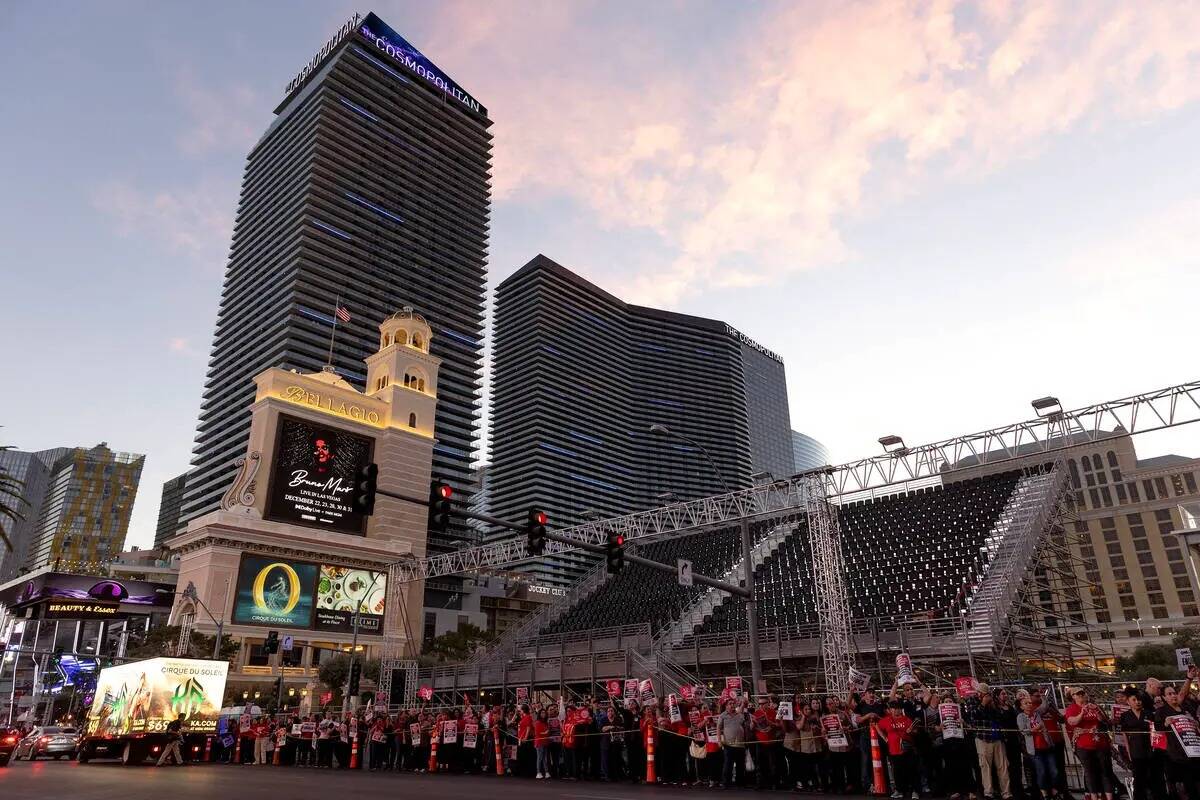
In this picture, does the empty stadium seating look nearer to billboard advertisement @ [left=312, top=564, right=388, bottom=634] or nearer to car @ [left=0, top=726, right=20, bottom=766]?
billboard advertisement @ [left=312, top=564, right=388, bottom=634]

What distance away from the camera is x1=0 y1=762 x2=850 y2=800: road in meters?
13.3

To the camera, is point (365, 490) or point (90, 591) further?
point (90, 591)

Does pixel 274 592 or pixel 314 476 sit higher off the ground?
pixel 314 476

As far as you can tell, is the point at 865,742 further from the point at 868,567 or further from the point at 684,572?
the point at 868,567

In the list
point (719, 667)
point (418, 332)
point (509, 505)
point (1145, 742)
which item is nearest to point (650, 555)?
point (719, 667)

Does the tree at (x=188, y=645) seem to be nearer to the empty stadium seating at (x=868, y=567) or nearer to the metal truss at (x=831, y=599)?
the empty stadium seating at (x=868, y=567)

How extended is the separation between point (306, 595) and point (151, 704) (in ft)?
109

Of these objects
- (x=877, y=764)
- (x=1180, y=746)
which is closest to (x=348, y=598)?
(x=877, y=764)

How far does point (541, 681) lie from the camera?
1507 inches

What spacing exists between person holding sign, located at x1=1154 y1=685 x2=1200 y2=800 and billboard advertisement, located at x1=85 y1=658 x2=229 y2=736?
23264 mm

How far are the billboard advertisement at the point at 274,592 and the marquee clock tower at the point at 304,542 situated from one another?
7cm

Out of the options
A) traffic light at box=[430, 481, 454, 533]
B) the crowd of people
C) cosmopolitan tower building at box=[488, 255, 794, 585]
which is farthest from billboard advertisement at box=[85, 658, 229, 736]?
cosmopolitan tower building at box=[488, 255, 794, 585]

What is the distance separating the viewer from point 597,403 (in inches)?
6417

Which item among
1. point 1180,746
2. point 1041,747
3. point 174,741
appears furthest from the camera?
point 174,741
